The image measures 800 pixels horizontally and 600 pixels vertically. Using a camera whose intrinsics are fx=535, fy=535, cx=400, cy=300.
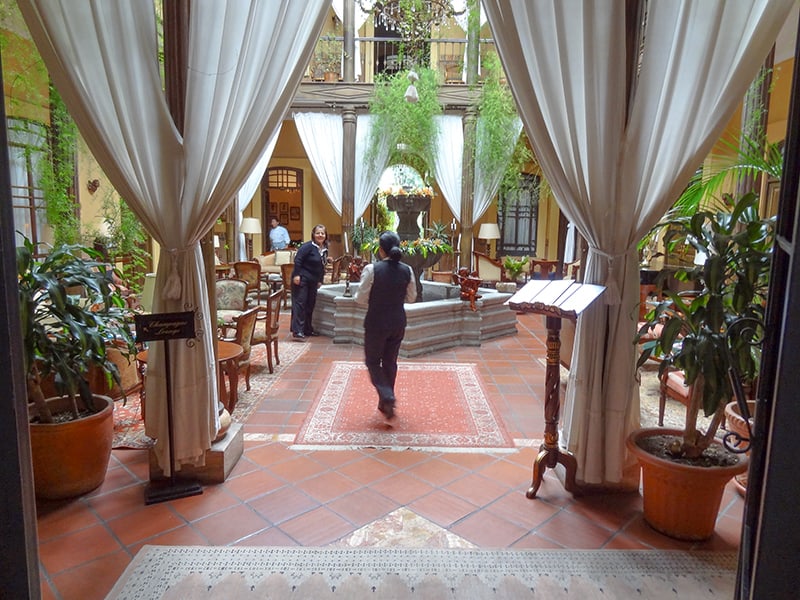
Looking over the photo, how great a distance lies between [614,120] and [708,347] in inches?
45.2

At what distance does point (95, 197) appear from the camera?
6.78m

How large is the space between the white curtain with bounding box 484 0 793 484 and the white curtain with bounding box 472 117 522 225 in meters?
7.37

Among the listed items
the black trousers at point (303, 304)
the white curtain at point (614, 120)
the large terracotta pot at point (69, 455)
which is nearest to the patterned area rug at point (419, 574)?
the white curtain at point (614, 120)

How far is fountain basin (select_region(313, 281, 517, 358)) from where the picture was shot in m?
6.15

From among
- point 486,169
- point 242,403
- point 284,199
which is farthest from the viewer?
point 284,199

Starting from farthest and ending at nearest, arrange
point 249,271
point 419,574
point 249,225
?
point 249,225
point 249,271
point 419,574

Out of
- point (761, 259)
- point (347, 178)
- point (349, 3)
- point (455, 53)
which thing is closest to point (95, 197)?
point (347, 178)

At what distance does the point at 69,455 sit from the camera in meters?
2.72

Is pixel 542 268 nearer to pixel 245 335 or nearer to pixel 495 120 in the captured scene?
pixel 495 120

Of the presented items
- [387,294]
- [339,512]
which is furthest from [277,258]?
[339,512]

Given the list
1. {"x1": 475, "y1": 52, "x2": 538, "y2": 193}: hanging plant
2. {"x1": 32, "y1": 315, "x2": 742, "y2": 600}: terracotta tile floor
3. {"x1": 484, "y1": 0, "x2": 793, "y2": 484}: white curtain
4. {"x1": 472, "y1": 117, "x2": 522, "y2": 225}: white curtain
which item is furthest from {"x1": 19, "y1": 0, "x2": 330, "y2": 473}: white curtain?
{"x1": 472, "y1": 117, "x2": 522, "y2": 225}: white curtain

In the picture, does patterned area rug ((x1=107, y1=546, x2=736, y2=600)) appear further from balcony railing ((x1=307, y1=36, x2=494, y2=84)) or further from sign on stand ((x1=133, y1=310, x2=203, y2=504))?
balcony railing ((x1=307, y1=36, x2=494, y2=84))

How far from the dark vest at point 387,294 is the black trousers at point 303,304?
9.69 feet

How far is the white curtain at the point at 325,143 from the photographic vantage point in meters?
10.2
